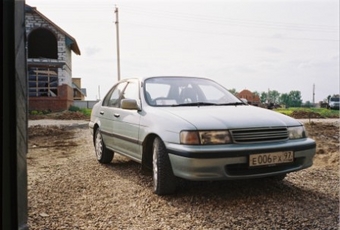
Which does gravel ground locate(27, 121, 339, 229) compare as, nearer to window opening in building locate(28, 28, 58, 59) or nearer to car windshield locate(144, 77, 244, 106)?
car windshield locate(144, 77, 244, 106)

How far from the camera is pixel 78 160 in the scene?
17.8 ft

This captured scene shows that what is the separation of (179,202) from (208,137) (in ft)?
2.45

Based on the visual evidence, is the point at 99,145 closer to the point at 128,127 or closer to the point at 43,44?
the point at 128,127

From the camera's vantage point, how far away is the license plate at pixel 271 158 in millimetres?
2885

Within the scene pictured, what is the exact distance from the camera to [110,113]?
467cm

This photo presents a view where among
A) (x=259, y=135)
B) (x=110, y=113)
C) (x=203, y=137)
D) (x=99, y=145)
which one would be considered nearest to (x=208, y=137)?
(x=203, y=137)

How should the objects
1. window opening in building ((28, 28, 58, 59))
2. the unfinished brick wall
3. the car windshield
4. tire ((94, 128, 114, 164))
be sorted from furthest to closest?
window opening in building ((28, 28, 58, 59)) → the unfinished brick wall → tire ((94, 128, 114, 164)) → the car windshield

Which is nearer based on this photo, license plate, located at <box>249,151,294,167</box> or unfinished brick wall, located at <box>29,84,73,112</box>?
license plate, located at <box>249,151,294,167</box>

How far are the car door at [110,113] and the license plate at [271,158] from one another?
2248 millimetres

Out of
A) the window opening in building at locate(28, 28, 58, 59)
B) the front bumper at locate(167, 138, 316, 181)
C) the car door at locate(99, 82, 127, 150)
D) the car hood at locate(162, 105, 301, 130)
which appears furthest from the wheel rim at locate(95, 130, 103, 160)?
the window opening in building at locate(28, 28, 58, 59)

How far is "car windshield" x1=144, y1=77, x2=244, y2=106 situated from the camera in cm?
385

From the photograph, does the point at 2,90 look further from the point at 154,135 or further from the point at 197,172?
the point at 154,135

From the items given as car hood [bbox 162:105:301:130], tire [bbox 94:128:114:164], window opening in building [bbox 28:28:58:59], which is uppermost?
window opening in building [bbox 28:28:58:59]

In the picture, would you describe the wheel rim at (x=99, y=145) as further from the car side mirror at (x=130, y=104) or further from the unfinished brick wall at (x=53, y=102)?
the unfinished brick wall at (x=53, y=102)
